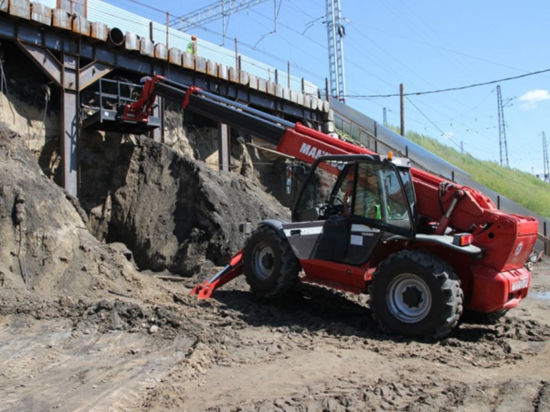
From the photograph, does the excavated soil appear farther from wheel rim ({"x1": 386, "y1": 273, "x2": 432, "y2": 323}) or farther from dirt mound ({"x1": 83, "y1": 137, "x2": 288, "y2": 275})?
dirt mound ({"x1": 83, "y1": 137, "x2": 288, "y2": 275})

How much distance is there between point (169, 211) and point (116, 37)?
4.73 metres

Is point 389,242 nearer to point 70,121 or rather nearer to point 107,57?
point 70,121

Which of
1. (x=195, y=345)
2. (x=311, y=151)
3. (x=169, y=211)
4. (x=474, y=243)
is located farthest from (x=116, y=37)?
(x=474, y=243)

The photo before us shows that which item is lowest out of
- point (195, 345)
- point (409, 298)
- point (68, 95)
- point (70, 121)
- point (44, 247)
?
point (195, 345)

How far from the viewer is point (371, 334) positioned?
6.75 m

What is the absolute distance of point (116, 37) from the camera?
12.9m

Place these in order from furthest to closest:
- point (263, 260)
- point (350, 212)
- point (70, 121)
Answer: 1. point (70, 121)
2. point (263, 260)
3. point (350, 212)

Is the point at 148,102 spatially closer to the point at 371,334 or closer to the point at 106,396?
the point at 371,334

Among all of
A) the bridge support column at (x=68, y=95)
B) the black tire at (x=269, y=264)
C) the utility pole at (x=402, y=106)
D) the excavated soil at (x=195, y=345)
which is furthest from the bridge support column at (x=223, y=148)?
the utility pole at (x=402, y=106)

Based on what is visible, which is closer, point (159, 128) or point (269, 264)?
point (269, 264)

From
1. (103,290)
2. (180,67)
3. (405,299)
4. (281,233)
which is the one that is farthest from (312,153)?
(180,67)

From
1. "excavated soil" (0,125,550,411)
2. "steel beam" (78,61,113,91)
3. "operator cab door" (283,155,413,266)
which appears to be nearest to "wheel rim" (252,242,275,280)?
"excavated soil" (0,125,550,411)

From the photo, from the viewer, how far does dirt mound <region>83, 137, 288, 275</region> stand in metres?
11.7

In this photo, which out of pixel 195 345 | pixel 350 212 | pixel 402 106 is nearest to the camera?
pixel 195 345
